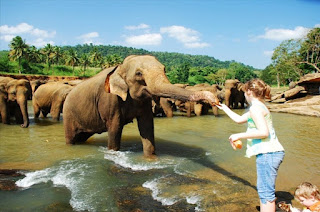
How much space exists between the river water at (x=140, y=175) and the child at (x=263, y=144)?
63cm

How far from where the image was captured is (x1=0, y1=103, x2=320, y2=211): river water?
403 cm

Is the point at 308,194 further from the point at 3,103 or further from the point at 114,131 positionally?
the point at 3,103

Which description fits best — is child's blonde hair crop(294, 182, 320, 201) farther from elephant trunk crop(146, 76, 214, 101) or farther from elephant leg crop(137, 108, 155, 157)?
elephant leg crop(137, 108, 155, 157)

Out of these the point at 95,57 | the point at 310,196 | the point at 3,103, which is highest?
the point at 95,57

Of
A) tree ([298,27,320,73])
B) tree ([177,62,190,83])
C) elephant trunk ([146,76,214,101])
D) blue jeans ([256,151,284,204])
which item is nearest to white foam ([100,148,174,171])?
elephant trunk ([146,76,214,101])

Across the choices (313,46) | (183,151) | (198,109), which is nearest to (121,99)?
(183,151)

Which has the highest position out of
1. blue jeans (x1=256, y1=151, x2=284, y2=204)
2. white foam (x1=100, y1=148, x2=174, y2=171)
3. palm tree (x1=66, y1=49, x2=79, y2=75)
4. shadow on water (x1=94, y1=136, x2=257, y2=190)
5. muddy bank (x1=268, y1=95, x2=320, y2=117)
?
palm tree (x1=66, y1=49, x2=79, y2=75)

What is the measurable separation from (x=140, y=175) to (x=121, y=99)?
1.67 m

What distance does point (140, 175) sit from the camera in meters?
5.27

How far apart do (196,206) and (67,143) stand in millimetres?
5097

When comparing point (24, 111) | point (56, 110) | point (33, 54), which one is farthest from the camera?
point (33, 54)

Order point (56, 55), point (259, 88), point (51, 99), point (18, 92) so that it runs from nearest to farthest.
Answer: point (259, 88) → point (18, 92) → point (51, 99) → point (56, 55)

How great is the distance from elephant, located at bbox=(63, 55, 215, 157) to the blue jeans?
110cm

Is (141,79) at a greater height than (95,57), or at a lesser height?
lesser
